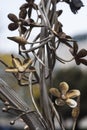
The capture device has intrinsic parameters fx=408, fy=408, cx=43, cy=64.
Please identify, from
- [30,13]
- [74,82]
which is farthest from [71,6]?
[74,82]

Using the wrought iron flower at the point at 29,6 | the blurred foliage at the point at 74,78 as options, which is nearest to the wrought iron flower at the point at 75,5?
the wrought iron flower at the point at 29,6

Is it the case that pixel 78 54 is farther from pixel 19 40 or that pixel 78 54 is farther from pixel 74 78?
pixel 74 78

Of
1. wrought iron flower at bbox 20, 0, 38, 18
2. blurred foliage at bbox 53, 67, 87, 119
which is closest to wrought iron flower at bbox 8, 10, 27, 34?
wrought iron flower at bbox 20, 0, 38, 18

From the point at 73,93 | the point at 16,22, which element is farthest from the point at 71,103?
the point at 16,22

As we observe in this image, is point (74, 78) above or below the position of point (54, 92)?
below

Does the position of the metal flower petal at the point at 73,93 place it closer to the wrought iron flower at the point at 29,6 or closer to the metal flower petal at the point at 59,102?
the metal flower petal at the point at 59,102

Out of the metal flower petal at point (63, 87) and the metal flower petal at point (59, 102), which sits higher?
the metal flower petal at point (63, 87)

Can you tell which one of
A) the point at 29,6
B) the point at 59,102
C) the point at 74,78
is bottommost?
the point at 74,78

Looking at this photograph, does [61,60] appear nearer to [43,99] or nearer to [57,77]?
[43,99]

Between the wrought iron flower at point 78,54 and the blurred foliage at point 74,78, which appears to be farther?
the blurred foliage at point 74,78
